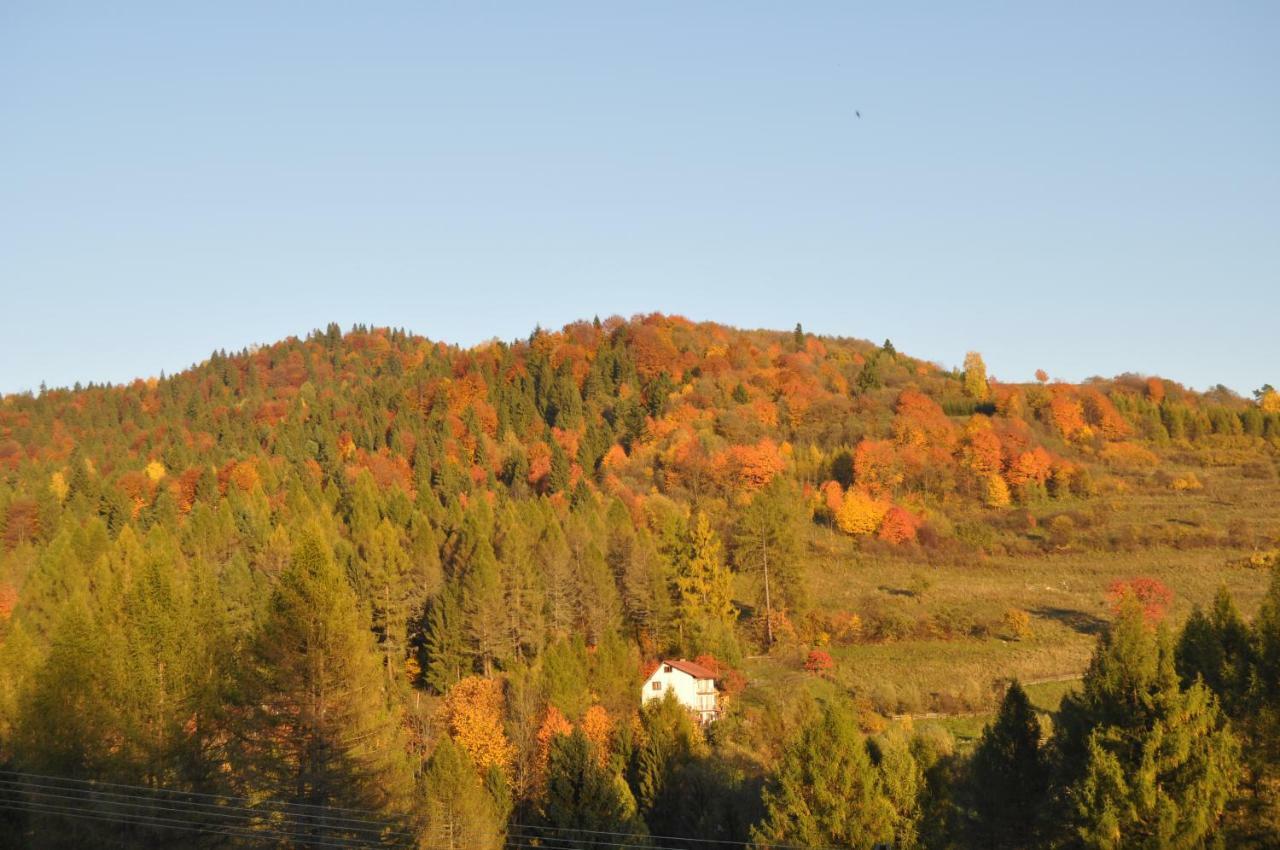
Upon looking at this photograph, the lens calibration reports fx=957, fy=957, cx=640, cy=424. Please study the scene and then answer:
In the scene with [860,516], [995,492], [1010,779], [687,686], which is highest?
[995,492]

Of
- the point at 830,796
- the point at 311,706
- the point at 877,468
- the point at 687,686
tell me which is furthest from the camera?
the point at 877,468

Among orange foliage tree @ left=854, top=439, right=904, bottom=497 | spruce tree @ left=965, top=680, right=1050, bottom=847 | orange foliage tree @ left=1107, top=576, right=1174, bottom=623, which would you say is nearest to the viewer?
spruce tree @ left=965, top=680, right=1050, bottom=847

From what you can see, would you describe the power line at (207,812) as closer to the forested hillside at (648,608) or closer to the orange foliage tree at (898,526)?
the forested hillside at (648,608)

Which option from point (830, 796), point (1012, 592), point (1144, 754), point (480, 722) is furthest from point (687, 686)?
point (1012, 592)

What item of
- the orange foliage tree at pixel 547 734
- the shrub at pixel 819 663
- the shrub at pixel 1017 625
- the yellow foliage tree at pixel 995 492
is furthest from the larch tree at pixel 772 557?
the yellow foliage tree at pixel 995 492

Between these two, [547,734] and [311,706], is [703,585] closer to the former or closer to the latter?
[547,734]

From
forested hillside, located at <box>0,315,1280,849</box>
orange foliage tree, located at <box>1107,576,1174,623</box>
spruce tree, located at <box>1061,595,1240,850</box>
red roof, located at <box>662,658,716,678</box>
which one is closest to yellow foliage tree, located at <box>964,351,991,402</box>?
forested hillside, located at <box>0,315,1280,849</box>

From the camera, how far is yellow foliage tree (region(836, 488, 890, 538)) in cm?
8312

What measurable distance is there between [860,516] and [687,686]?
39.4 metres

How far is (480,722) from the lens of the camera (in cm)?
4306

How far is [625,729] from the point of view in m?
40.9

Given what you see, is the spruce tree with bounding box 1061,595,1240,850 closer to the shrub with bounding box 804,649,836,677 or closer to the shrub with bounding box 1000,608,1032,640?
the shrub with bounding box 804,649,836,677

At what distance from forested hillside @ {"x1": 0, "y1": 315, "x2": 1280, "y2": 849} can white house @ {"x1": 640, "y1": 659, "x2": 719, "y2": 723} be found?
0.99m

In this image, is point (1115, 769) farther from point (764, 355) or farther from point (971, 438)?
point (764, 355)
